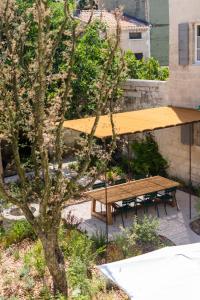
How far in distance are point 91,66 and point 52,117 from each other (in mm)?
10480

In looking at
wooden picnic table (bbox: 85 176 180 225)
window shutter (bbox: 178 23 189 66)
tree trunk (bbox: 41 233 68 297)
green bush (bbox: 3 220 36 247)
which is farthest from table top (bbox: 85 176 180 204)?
tree trunk (bbox: 41 233 68 297)

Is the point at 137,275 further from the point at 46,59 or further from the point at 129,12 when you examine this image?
the point at 129,12

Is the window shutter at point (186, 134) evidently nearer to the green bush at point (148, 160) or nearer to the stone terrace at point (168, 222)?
the green bush at point (148, 160)

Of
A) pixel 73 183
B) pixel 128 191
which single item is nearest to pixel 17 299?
pixel 73 183

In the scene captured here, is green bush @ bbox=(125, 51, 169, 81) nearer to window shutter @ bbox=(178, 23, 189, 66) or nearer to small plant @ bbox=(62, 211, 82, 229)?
window shutter @ bbox=(178, 23, 189, 66)

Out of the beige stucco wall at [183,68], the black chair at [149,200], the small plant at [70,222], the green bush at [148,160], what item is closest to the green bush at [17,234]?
the small plant at [70,222]

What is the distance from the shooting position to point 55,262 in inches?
317

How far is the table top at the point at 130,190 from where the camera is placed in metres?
13.2

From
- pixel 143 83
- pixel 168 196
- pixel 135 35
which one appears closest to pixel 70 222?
pixel 168 196

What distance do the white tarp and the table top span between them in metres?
5.71

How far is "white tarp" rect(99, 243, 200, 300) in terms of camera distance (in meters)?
6.09

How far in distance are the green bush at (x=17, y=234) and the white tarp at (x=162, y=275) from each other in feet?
14.8

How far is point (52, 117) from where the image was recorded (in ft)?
25.2

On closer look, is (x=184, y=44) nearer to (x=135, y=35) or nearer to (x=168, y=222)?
(x=168, y=222)
